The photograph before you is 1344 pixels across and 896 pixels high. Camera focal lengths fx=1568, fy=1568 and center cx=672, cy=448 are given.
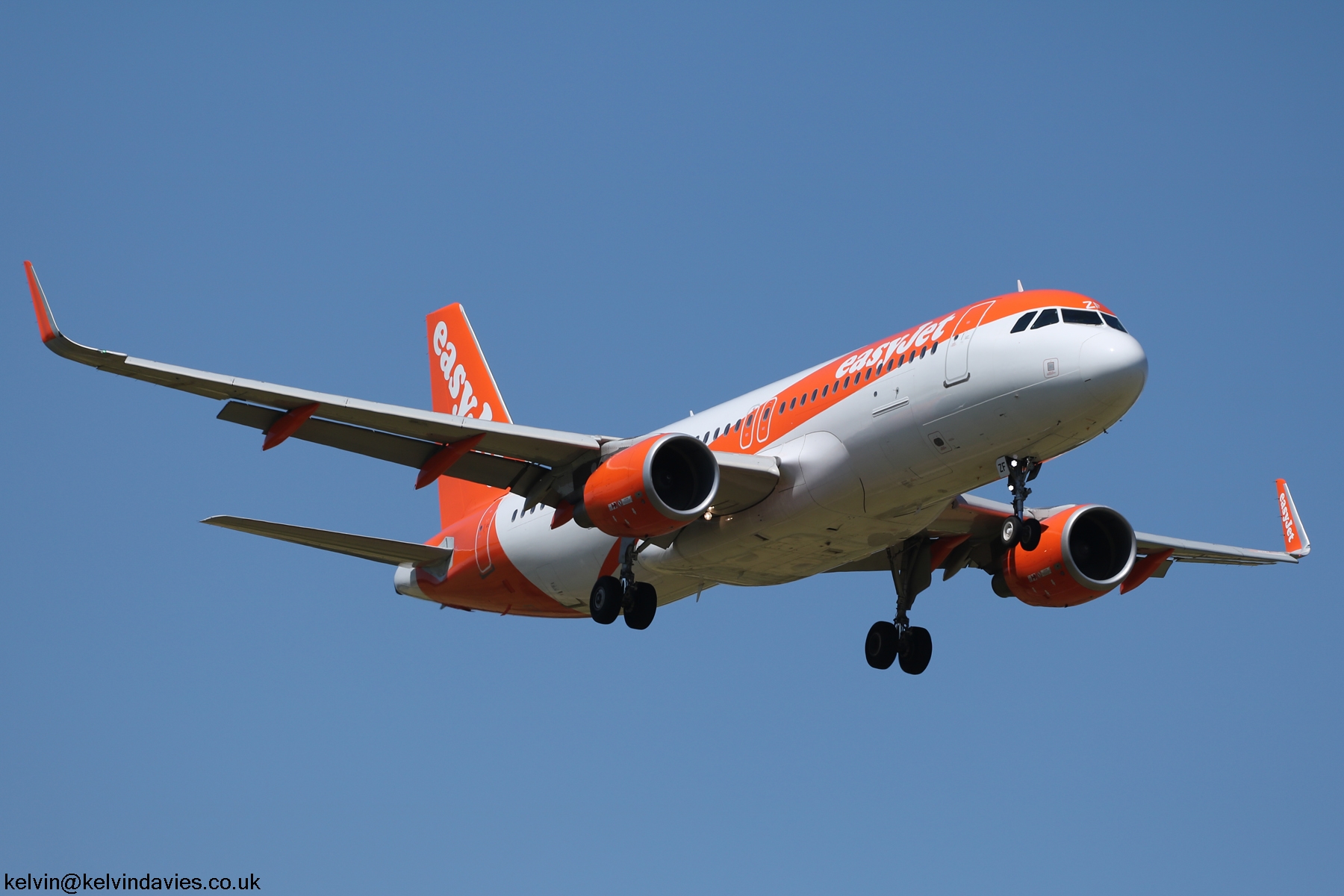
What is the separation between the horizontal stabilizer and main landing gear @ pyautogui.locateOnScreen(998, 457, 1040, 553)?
13591mm

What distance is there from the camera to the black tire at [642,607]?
30.6m

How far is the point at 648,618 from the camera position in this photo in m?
30.7

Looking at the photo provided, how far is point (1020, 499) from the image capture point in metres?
26.5

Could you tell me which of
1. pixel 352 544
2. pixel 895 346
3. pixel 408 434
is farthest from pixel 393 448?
pixel 895 346

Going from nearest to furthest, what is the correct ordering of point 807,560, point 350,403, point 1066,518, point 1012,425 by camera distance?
point 1012,425
point 350,403
point 807,560
point 1066,518

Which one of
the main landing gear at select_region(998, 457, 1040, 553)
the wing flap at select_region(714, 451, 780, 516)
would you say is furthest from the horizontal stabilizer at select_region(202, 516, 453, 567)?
the main landing gear at select_region(998, 457, 1040, 553)

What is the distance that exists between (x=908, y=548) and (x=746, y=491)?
6.41 meters

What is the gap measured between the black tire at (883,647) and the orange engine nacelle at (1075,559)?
2.71m

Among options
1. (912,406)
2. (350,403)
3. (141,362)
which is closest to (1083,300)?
(912,406)

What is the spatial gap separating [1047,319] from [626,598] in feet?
33.0

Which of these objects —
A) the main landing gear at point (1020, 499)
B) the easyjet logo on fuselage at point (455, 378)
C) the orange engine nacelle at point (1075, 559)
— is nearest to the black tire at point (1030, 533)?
the main landing gear at point (1020, 499)

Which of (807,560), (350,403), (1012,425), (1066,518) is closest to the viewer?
(1012,425)

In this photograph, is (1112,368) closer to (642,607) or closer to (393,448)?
(642,607)

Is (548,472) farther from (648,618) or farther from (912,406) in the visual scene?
(912,406)
